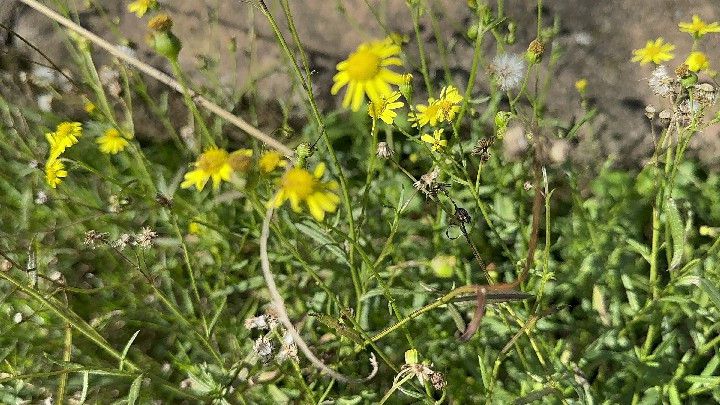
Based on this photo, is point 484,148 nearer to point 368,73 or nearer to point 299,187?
point 368,73

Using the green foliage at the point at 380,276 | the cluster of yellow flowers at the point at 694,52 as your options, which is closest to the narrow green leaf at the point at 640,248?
the green foliage at the point at 380,276

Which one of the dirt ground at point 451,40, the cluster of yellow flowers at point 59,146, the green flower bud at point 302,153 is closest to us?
the green flower bud at point 302,153

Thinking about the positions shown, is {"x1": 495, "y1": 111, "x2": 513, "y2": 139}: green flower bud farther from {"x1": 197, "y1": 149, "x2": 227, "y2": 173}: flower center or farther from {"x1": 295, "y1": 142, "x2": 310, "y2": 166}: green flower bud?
{"x1": 197, "y1": 149, "x2": 227, "y2": 173}: flower center

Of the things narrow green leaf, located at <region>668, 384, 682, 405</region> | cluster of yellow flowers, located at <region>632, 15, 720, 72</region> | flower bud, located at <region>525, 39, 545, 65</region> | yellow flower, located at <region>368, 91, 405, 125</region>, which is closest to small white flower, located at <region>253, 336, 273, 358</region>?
yellow flower, located at <region>368, 91, 405, 125</region>

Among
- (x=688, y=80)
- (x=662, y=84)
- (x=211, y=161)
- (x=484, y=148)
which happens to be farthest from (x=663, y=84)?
(x=211, y=161)

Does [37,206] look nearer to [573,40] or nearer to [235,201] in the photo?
[235,201]

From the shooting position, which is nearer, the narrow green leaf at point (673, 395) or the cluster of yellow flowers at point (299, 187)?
the cluster of yellow flowers at point (299, 187)

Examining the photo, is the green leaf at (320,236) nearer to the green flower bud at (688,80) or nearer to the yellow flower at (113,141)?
the yellow flower at (113,141)
